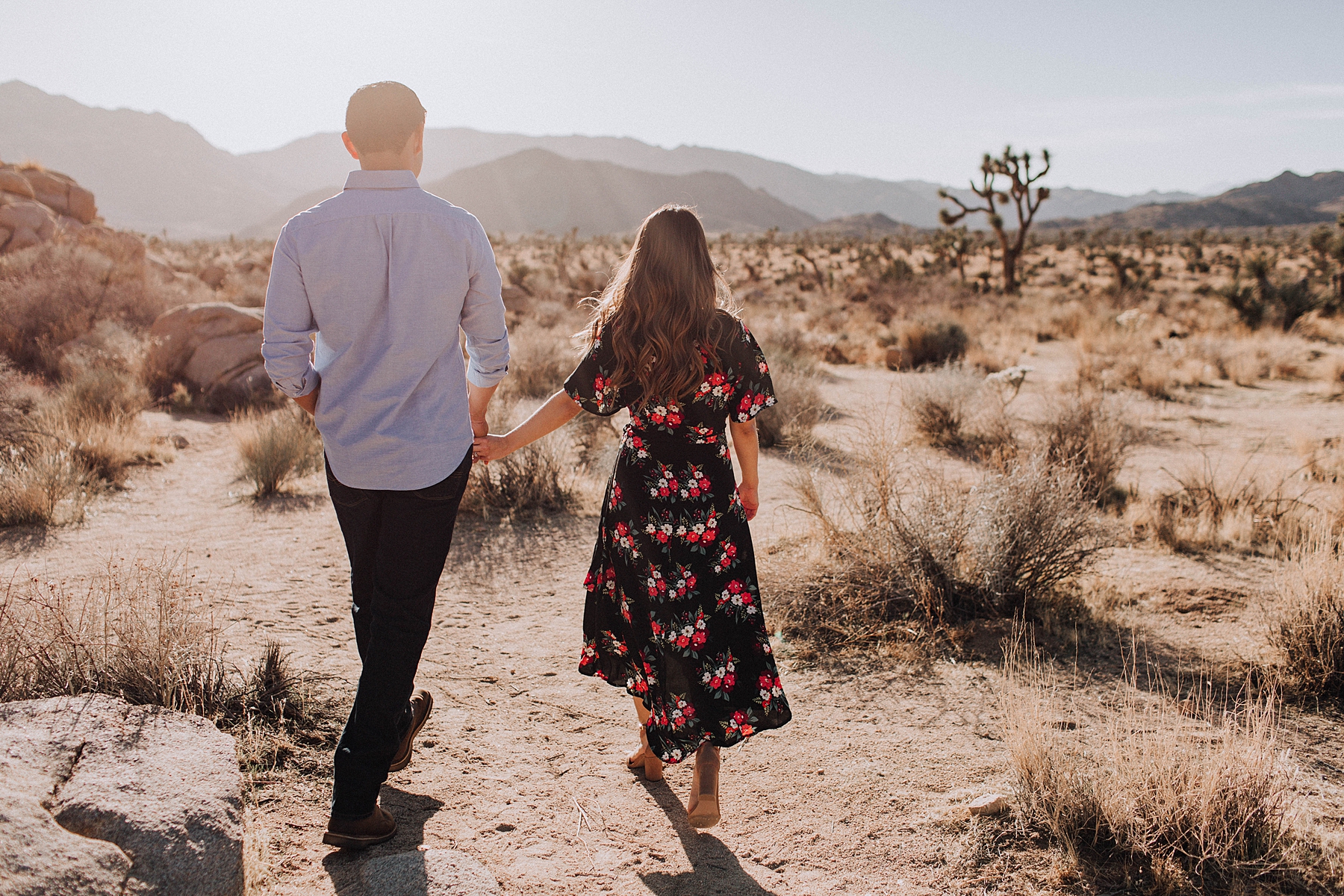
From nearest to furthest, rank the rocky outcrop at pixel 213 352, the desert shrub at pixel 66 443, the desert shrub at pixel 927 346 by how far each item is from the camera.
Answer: the desert shrub at pixel 66 443 < the rocky outcrop at pixel 213 352 < the desert shrub at pixel 927 346

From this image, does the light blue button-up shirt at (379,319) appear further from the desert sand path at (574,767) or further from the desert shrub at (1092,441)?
the desert shrub at (1092,441)

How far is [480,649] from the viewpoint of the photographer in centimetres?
401

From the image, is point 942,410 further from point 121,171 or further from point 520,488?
point 121,171

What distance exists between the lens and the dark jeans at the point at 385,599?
2.17 metres

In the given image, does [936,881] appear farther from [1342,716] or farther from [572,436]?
[572,436]

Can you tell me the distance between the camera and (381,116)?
2016 millimetres

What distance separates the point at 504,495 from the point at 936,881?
4.44 metres

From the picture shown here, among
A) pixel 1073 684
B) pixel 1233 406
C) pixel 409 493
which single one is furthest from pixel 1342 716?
pixel 1233 406

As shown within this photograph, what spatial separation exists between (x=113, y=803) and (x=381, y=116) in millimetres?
1771

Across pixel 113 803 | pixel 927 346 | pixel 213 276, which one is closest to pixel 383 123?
pixel 113 803

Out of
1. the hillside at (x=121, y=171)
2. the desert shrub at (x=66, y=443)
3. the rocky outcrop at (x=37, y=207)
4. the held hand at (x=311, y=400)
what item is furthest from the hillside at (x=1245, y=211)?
the hillside at (x=121, y=171)

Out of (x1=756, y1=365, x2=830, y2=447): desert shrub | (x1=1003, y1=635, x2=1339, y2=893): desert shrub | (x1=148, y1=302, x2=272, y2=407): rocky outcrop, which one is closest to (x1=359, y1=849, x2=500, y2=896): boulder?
(x1=1003, y1=635, x2=1339, y2=893): desert shrub

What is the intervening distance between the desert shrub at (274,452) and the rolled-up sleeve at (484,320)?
4.98 metres

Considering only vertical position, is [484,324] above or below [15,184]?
below
